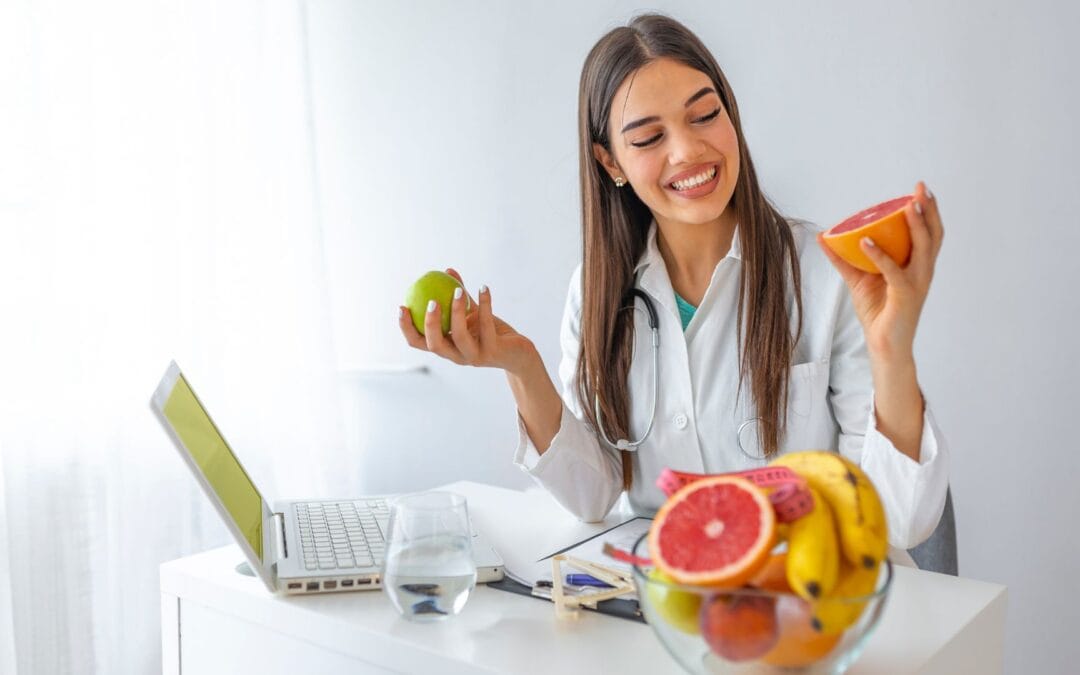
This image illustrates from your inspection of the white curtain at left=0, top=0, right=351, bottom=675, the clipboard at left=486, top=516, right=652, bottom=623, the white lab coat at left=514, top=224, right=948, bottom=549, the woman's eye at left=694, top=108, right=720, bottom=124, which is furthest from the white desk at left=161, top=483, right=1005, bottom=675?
the white curtain at left=0, top=0, right=351, bottom=675

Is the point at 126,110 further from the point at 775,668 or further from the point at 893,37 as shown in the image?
the point at 775,668

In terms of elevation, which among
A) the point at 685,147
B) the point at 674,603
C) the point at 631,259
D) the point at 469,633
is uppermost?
the point at 685,147

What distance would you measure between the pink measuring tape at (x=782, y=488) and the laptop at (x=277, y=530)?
1.44 ft

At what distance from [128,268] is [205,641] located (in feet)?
3.93

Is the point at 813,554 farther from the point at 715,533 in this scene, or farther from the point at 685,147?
the point at 685,147

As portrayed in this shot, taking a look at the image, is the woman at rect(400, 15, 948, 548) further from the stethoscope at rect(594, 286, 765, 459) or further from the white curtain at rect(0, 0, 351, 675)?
the white curtain at rect(0, 0, 351, 675)

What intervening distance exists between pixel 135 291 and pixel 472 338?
1207 millimetres

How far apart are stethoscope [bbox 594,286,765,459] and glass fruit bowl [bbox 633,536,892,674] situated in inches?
29.8

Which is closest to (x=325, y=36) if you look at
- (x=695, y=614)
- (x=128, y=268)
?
(x=128, y=268)

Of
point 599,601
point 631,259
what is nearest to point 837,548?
point 599,601

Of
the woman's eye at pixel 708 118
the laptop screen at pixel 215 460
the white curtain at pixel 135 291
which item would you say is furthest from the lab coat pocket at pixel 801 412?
the white curtain at pixel 135 291

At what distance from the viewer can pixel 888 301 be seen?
3.59ft

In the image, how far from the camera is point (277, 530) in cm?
129

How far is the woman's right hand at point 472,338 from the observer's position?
1.29 metres
